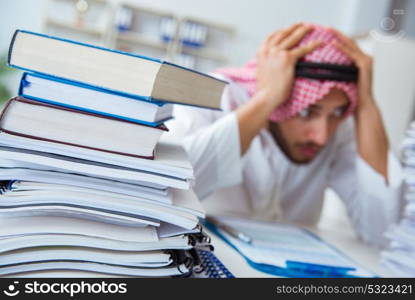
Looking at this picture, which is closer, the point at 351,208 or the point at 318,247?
the point at 318,247

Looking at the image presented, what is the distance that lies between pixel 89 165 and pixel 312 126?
816 millimetres

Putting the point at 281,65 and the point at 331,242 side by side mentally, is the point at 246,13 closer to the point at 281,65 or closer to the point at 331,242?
the point at 281,65

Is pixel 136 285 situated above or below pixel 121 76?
below

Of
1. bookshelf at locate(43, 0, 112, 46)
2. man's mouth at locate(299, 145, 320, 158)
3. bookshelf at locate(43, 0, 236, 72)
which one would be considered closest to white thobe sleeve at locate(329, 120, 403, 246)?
man's mouth at locate(299, 145, 320, 158)

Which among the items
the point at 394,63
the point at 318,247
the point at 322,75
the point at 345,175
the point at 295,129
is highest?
the point at 394,63

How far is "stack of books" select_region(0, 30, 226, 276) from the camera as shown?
501 mm

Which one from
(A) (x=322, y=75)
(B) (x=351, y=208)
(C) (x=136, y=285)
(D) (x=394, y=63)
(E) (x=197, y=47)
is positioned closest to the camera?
(C) (x=136, y=285)

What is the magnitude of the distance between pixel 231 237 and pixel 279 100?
0.44 metres

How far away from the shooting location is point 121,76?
1.67 feet

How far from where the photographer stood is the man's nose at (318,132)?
1148mm

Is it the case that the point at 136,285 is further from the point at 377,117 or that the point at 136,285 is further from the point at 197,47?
the point at 197,47

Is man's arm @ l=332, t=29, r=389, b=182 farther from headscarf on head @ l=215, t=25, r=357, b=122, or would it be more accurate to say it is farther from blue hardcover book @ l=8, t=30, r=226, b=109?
blue hardcover book @ l=8, t=30, r=226, b=109

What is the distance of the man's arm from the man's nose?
0.13 metres

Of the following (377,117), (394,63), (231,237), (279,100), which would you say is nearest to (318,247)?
(231,237)
